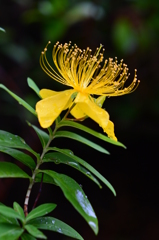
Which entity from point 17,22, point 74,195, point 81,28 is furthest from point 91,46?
point 74,195

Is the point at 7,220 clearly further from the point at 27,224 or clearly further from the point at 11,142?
the point at 11,142

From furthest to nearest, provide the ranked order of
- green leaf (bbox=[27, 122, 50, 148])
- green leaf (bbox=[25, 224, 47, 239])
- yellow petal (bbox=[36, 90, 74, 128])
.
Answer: green leaf (bbox=[27, 122, 50, 148])
yellow petal (bbox=[36, 90, 74, 128])
green leaf (bbox=[25, 224, 47, 239])

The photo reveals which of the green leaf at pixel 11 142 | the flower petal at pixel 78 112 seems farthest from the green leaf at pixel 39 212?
the flower petal at pixel 78 112

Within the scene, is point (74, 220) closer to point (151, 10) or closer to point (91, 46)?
point (91, 46)

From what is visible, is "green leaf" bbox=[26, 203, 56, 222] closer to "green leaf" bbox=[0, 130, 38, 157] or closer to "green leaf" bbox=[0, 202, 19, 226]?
"green leaf" bbox=[0, 202, 19, 226]

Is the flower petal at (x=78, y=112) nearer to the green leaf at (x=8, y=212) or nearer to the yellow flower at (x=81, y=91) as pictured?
the yellow flower at (x=81, y=91)

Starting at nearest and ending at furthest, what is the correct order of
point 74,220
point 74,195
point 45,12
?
point 74,195, point 45,12, point 74,220

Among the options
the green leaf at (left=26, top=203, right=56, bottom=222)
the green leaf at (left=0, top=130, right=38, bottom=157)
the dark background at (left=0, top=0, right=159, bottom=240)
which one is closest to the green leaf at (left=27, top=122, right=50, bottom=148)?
the green leaf at (left=0, top=130, right=38, bottom=157)
